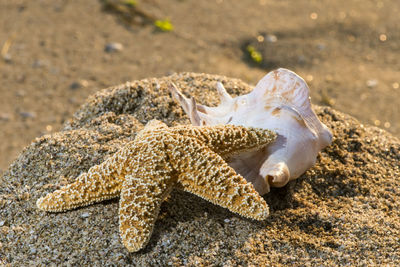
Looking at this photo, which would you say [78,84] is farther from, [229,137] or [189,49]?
[229,137]

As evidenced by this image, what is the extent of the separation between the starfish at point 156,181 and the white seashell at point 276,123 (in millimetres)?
263

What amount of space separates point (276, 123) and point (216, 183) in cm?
71

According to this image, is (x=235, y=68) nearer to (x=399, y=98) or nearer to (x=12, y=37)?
(x=399, y=98)

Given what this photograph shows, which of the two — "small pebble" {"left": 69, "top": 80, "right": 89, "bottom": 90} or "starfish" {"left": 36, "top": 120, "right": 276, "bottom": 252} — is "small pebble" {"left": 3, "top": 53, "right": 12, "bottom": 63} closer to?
"small pebble" {"left": 69, "top": 80, "right": 89, "bottom": 90}

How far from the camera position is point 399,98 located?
6.12 m

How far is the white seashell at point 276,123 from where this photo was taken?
9.56 ft

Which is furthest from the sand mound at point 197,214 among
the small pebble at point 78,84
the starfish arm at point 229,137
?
the small pebble at point 78,84

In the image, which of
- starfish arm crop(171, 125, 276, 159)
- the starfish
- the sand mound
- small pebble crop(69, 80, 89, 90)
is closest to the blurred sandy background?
small pebble crop(69, 80, 89, 90)

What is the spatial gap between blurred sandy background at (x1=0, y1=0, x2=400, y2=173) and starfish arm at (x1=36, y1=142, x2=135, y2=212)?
2880mm

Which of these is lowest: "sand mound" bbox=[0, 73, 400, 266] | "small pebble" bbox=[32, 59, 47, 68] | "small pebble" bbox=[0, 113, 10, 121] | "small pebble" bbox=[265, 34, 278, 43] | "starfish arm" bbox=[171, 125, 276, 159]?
"small pebble" bbox=[0, 113, 10, 121]

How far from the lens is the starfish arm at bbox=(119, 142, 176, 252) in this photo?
2.46 m

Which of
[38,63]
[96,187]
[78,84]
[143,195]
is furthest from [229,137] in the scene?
[38,63]

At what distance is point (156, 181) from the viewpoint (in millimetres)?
2572

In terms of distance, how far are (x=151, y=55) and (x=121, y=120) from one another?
310cm
